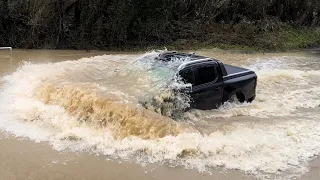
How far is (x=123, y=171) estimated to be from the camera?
6711mm

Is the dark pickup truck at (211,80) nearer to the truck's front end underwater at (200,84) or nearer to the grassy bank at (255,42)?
the truck's front end underwater at (200,84)

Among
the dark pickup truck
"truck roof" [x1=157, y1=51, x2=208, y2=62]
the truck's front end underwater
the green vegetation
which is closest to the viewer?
the truck's front end underwater

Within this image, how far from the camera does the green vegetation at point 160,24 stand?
58.9ft

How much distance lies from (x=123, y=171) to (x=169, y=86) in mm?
2581

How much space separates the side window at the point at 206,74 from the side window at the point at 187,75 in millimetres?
196

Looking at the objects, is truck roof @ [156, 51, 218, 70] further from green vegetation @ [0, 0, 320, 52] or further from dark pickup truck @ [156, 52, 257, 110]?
green vegetation @ [0, 0, 320, 52]

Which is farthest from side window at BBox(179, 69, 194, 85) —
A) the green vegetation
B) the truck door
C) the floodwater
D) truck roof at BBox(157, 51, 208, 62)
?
the green vegetation

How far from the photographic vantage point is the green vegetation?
58.9 feet

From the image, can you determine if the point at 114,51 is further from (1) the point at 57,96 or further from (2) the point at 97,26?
(1) the point at 57,96

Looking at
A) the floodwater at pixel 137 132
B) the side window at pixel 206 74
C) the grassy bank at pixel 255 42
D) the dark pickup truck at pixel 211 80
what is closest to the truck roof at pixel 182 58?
the dark pickup truck at pixel 211 80

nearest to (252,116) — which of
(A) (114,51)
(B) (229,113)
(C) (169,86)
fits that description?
(B) (229,113)

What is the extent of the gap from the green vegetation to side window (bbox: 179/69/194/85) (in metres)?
10.5

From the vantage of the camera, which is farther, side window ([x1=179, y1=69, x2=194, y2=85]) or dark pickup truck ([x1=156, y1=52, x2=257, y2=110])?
dark pickup truck ([x1=156, y1=52, x2=257, y2=110])

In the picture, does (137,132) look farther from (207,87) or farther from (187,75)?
(207,87)
